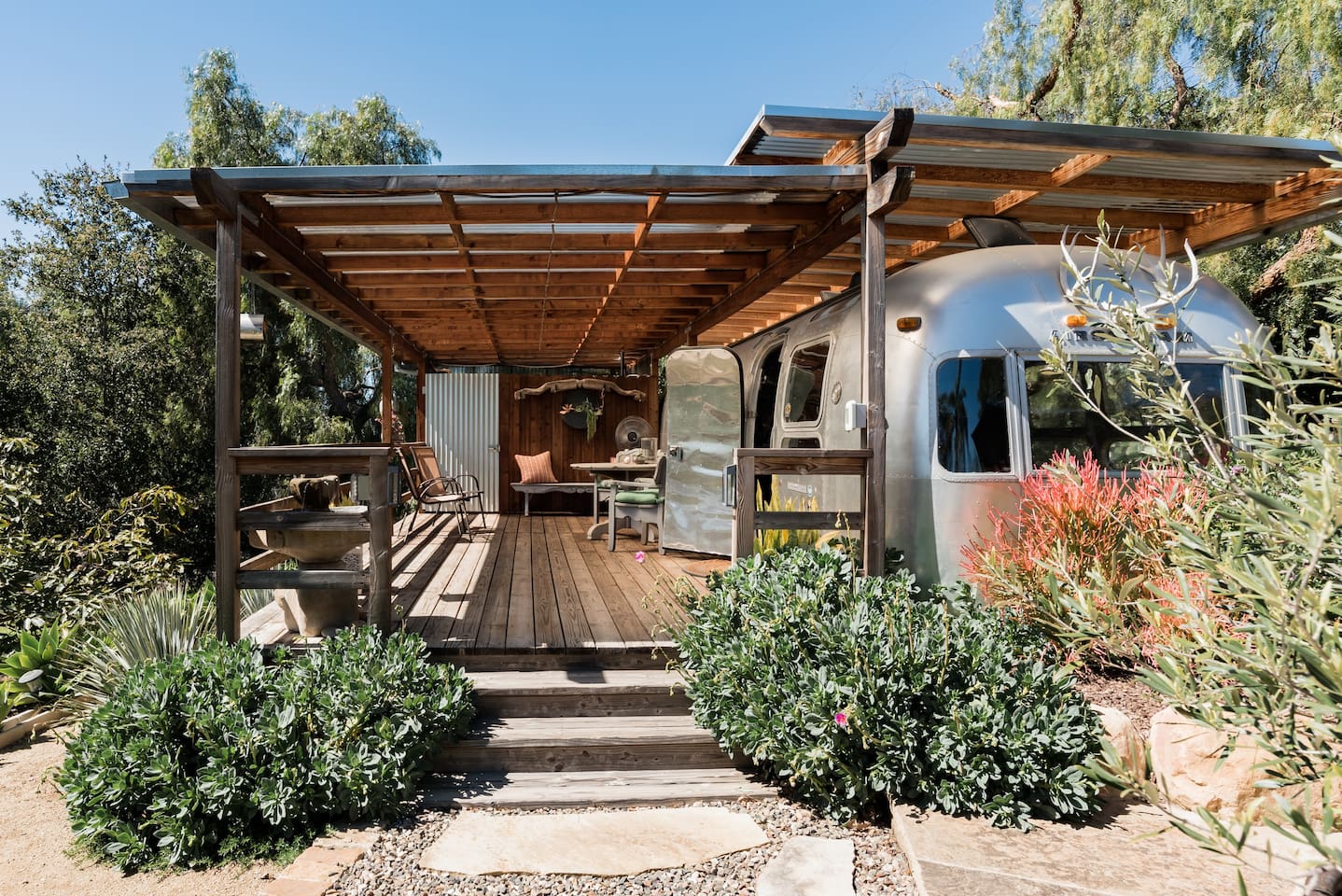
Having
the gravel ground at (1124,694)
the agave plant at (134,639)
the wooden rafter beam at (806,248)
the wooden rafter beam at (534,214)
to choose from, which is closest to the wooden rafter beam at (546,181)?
the wooden rafter beam at (806,248)

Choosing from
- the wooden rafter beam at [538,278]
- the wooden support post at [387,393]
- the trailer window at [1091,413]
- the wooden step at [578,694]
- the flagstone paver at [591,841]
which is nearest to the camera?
the flagstone paver at [591,841]

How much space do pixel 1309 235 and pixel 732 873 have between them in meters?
9.24

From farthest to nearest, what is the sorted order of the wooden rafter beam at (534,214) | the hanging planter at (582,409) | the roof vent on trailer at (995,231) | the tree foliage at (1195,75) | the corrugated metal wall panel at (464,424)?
the corrugated metal wall panel at (464,424) < the hanging planter at (582,409) < the tree foliage at (1195,75) < the roof vent on trailer at (995,231) < the wooden rafter beam at (534,214)

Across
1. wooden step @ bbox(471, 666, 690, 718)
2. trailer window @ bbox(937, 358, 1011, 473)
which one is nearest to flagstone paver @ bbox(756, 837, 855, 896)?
wooden step @ bbox(471, 666, 690, 718)

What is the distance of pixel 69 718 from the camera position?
4707mm

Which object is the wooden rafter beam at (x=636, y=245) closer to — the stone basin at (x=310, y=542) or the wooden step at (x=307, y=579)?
the stone basin at (x=310, y=542)

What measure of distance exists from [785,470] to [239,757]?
9.40 ft

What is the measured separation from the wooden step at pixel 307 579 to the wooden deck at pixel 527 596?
392mm

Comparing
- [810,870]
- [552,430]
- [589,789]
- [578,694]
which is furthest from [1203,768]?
[552,430]

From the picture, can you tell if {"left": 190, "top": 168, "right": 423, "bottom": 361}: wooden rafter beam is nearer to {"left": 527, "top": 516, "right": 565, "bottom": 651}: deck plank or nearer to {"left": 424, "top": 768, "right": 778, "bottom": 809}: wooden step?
{"left": 527, "top": 516, "right": 565, "bottom": 651}: deck plank

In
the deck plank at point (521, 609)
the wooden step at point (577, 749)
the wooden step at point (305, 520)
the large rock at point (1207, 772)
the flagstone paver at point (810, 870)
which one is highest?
the wooden step at point (305, 520)

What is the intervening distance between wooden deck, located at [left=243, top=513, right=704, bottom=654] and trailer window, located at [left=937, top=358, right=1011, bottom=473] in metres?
1.88

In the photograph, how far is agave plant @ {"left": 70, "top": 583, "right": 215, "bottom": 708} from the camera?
4480mm

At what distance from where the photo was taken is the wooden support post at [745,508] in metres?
4.38
